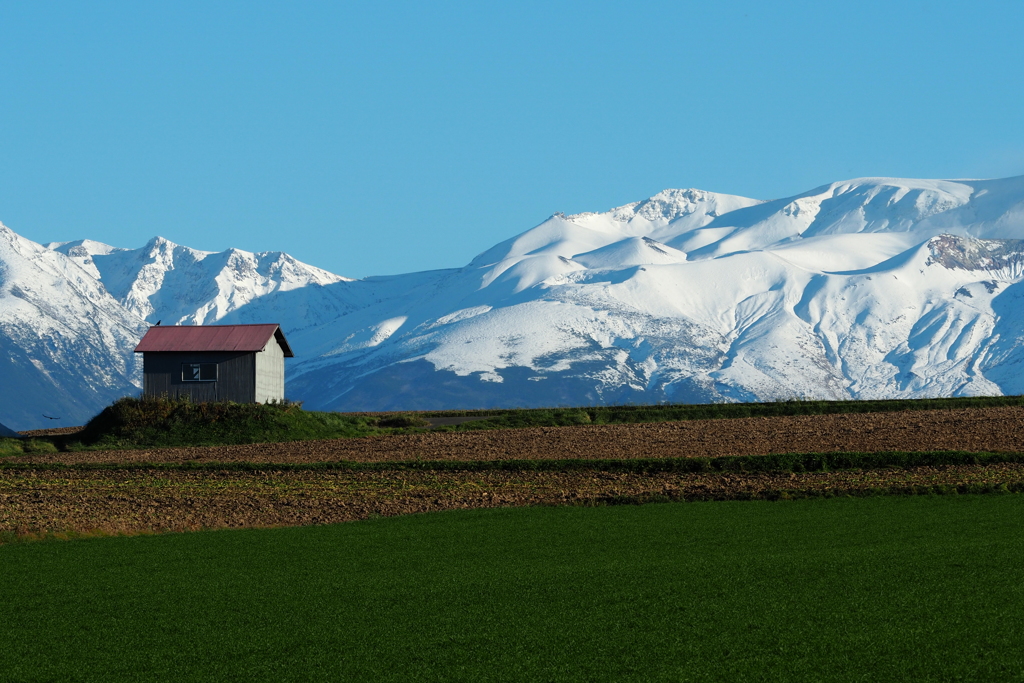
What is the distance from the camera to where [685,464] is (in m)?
42.8

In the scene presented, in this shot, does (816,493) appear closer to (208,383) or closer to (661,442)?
(661,442)

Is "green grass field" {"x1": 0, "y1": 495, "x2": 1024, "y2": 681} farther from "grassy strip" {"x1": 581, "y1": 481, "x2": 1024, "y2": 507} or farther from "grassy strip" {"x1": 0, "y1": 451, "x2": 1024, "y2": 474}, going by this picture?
"grassy strip" {"x1": 0, "y1": 451, "x2": 1024, "y2": 474}

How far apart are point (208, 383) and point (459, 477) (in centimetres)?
3347

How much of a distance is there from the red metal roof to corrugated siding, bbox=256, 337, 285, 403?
74 centimetres

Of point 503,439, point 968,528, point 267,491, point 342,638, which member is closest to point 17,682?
point 342,638

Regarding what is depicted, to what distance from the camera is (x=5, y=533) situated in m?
30.0

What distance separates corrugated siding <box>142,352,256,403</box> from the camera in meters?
71.8

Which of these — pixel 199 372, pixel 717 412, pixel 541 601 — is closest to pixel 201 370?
pixel 199 372

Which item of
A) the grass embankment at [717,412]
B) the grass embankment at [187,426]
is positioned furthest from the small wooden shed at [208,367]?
the grass embankment at [717,412]

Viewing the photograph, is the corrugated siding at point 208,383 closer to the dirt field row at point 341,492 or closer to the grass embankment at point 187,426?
the grass embankment at point 187,426

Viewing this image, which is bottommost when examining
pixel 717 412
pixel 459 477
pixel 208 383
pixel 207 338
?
pixel 459 477

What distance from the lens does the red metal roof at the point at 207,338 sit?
72250 mm

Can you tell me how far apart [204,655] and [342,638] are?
6.87ft

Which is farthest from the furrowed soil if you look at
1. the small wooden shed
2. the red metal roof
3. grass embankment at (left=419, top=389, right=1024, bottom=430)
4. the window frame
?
the red metal roof
